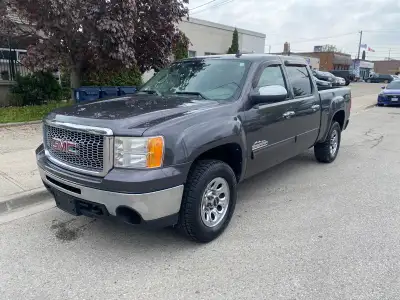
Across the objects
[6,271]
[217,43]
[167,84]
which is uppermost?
[217,43]

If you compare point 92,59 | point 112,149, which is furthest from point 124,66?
point 112,149

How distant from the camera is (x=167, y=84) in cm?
446

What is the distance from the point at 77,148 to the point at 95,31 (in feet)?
19.4

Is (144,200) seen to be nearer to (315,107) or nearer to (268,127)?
(268,127)

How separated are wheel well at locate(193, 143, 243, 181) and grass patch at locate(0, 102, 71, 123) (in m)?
6.81

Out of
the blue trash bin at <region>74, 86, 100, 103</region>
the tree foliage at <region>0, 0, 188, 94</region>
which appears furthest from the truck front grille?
the blue trash bin at <region>74, 86, 100, 103</region>

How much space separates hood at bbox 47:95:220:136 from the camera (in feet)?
9.57

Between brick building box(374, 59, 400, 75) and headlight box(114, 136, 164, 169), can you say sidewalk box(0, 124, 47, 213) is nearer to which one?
headlight box(114, 136, 164, 169)

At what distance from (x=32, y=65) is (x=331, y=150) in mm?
7249

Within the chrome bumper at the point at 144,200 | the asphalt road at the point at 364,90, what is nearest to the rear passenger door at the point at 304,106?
the chrome bumper at the point at 144,200

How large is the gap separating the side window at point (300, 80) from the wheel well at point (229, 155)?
1.66 m

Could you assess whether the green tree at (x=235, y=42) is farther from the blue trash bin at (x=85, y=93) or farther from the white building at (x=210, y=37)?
the blue trash bin at (x=85, y=93)

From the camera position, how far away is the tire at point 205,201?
315 centimetres

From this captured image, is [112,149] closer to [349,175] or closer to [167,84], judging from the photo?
[167,84]
